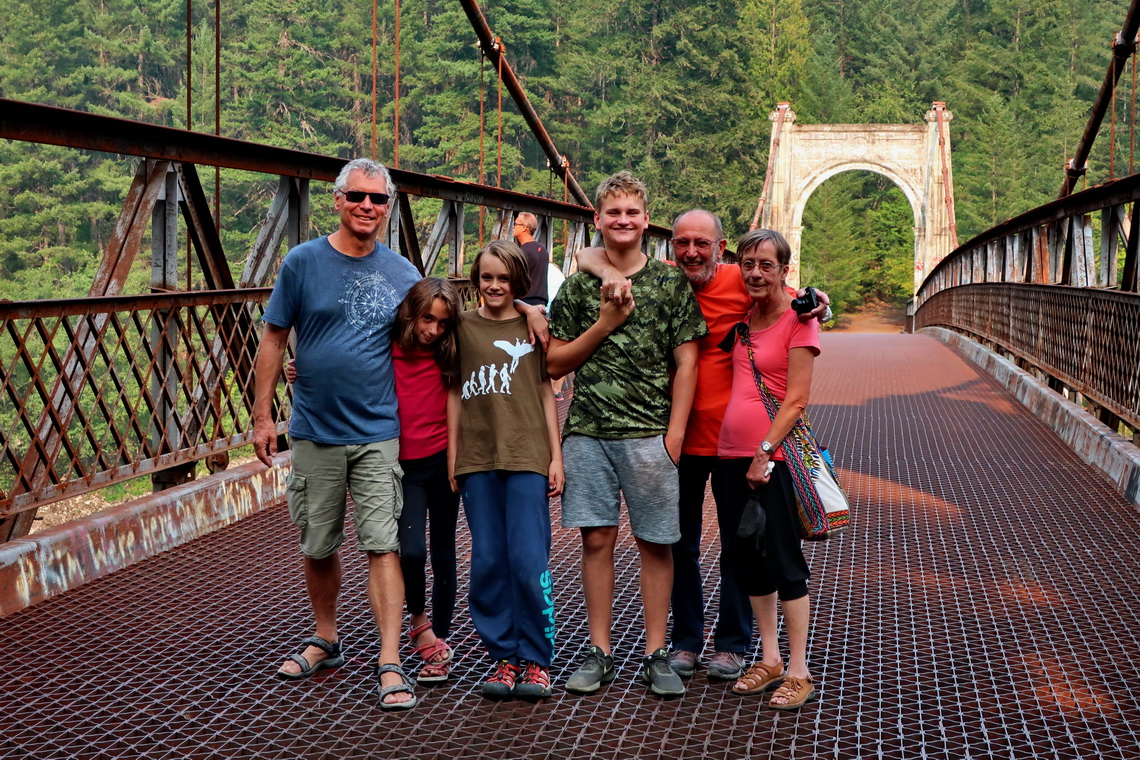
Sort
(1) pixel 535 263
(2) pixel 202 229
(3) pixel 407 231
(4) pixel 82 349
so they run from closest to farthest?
(4) pixel 82 349, (2) pixel 202 229, (3) pixel 407 231, (1) pixel 535 263

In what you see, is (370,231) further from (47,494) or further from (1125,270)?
(1125,270)

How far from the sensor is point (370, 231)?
310 centimetres

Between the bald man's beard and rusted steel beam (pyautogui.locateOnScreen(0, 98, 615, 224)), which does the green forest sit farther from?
the bald man's beard

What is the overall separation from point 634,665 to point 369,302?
3.69 ft

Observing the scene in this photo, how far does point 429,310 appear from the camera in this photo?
3.11 meters

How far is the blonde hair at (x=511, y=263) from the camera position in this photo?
10.2 ft

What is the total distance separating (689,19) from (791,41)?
27.2 feet

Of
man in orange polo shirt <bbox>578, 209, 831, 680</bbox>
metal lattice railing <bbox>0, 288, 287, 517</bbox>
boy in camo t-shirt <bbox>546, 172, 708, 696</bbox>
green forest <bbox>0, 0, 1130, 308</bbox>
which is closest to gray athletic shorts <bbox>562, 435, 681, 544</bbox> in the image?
boy in camo t-shirt <bbox>546, 172, 708, 696</bbox>

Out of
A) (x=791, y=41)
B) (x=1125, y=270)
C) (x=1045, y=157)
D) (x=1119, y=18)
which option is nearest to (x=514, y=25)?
(x=791, y=41)

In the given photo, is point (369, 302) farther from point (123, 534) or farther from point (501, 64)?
point (501, 64)

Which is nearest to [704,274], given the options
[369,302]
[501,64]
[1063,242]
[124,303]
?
[369,302]

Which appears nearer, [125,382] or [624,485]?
[624,485]

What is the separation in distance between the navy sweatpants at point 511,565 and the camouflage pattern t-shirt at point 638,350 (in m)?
0.23

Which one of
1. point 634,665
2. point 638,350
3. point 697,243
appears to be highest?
point 697,243
